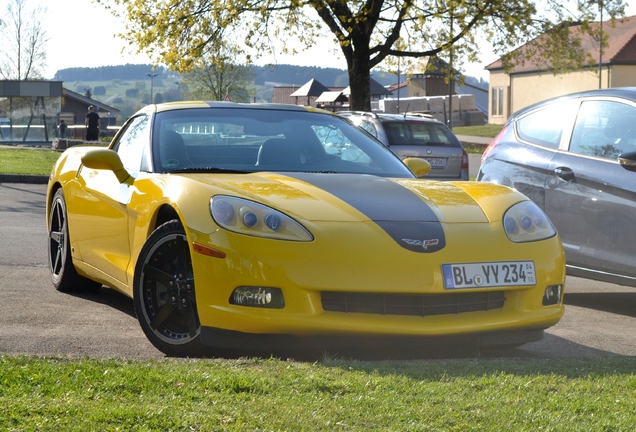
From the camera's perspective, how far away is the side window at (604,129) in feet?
24.9

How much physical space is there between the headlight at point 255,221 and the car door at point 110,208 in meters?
1.09

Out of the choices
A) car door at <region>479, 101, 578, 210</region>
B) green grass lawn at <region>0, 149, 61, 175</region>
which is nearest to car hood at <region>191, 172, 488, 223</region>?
car door at <region>479, 101, 578, 210</region>

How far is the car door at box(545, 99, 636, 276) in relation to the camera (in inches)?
288

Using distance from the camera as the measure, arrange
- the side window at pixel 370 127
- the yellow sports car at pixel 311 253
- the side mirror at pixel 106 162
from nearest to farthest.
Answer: the yellow sports car at pixel 311 253 → the side mirror at pixel 106 162 → the side window at pixel 370 127

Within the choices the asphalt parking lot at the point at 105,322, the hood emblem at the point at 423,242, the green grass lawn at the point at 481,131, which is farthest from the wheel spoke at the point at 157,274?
Result: the green grass lawn at the point at 481,131

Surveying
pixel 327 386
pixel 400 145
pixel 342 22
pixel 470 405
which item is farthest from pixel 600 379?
pixel 342 22

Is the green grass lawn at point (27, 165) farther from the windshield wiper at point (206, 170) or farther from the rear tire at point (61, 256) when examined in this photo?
the windshield wiper at point (206, 170)

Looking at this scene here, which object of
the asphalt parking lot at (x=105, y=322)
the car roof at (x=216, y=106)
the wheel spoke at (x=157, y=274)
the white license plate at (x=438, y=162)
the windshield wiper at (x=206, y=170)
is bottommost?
the asphalt parking lot at (x=105, y=322)

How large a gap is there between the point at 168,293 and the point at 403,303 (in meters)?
1.19

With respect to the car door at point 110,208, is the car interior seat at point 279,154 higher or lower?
higher

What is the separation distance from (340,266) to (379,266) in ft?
0.62

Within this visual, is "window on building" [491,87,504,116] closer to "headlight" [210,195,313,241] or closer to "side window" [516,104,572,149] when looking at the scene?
"side window" [516,104,572,149]

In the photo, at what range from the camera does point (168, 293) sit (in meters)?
5.43

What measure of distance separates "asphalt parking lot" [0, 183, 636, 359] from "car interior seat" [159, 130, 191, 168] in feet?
3.21
